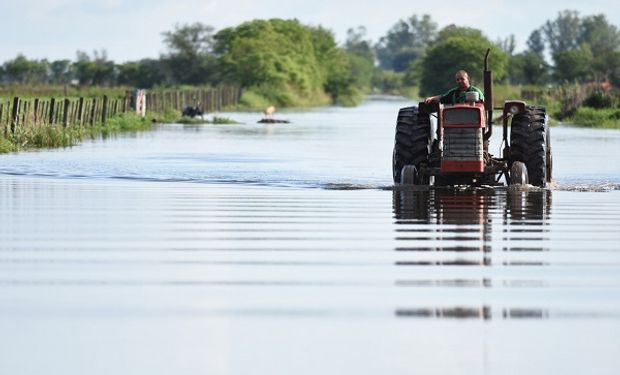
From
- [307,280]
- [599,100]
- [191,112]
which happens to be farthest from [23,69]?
[307,280]

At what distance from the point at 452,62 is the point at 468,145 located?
130 m

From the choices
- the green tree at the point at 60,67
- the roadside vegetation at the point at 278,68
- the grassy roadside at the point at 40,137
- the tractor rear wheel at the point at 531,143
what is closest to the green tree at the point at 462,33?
the roadside vegetation at the point at 278,68

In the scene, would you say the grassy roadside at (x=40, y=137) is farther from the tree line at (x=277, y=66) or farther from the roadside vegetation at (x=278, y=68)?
the tree line at (x=277, y=66)

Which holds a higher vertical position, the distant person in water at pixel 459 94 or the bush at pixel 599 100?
the distant person in water at pixel 459 94

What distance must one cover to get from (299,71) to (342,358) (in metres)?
133

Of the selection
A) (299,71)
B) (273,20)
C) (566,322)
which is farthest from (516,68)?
(566,322)

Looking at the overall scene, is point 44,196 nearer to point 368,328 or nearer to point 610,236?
point 610,236

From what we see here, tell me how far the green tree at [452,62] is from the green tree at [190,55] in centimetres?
1956

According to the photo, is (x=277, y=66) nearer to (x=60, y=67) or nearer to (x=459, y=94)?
(x=60, y=67)

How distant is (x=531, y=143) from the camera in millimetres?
22125

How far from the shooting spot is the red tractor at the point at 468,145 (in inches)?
833

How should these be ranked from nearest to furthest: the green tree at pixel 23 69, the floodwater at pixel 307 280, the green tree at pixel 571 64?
1. the floodwater at pixel 307 280
2. the green tree at pixel 571 64
3. the green tree at pixel 23 69

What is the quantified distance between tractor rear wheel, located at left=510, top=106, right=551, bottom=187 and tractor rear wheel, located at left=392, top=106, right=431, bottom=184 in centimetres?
119

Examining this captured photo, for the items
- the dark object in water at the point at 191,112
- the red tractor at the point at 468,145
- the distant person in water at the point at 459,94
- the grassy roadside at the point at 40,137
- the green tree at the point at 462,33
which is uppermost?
the green tree at the point at 462,33
